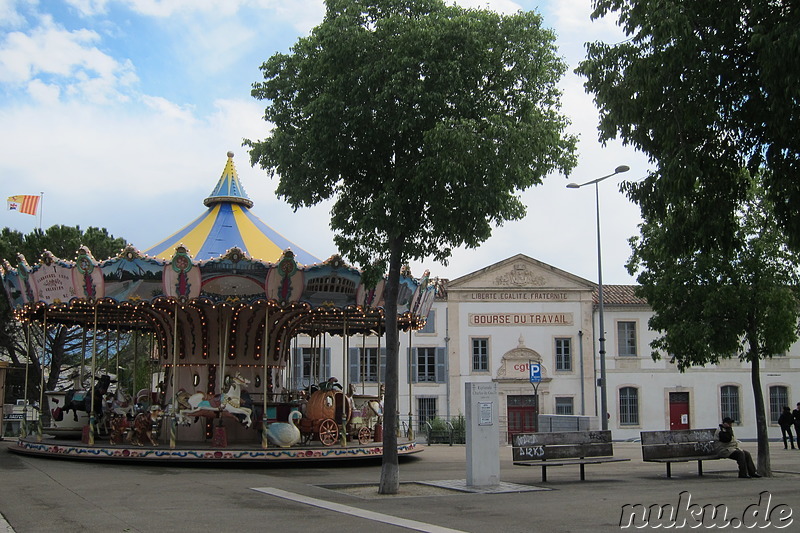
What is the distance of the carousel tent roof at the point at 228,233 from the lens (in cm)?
1970

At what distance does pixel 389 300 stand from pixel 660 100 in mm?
6443

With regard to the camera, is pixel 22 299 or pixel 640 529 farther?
pixel 22 299

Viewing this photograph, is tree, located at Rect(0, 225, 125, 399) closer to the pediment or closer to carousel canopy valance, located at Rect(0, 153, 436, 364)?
carousel canopy valance, located at Rect(0, 153, 436, 364)

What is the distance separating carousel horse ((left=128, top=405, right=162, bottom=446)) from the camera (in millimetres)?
18562

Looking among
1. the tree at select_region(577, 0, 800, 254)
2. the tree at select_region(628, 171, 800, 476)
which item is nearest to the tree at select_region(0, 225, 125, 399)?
the tree at select_region(628, 171, 800, 476)

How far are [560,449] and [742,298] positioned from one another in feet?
16.8

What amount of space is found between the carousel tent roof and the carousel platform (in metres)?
4.24

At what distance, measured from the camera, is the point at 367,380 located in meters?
40.4

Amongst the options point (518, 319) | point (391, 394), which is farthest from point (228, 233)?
point (518, 319)

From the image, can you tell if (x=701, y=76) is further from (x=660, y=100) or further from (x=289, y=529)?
(x=289, y=529)

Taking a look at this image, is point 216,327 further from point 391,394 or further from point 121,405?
point 391,394

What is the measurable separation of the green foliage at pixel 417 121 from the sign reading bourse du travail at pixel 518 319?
25.6m

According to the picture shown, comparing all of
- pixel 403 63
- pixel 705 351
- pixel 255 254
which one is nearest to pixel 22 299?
pixel 255 254

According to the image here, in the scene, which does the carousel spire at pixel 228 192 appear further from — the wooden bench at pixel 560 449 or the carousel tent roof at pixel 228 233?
the wooden bench at pixel 560 449
